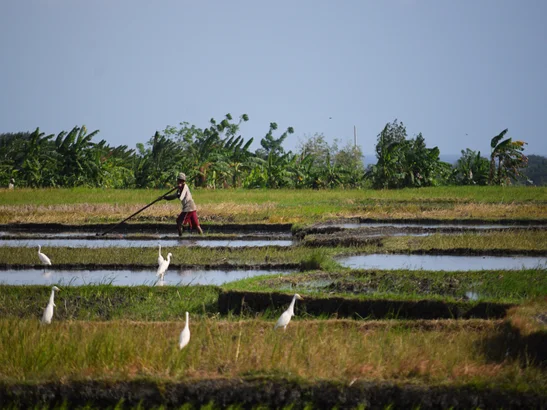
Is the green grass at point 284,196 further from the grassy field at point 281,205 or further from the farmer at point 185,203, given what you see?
the farmer at point 185,203

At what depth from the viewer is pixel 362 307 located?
333 inches

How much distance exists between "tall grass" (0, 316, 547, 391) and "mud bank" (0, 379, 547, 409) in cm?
8

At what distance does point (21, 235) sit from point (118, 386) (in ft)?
40.8

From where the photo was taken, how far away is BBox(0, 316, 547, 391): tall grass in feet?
18.6

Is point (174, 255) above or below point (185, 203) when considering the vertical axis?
below

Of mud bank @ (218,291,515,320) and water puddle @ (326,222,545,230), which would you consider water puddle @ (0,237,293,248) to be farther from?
mud bank @ (218,291,515,320)

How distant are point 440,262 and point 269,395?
741cm

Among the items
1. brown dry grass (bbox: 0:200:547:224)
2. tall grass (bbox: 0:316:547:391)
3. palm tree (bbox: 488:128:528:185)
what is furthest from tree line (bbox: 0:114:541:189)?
tall grass (bbox: 0:316:547:391)

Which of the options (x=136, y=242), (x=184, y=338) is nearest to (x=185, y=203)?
(x=136, y=242)

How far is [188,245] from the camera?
49.0ft

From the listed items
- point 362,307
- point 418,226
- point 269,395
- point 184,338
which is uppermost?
point 418,226

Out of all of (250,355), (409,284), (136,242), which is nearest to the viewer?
(250,355)

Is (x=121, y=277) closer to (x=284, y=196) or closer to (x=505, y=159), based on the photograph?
(x=284, y=196)

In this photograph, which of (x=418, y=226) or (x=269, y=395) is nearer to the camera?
(x=269, y=395)
